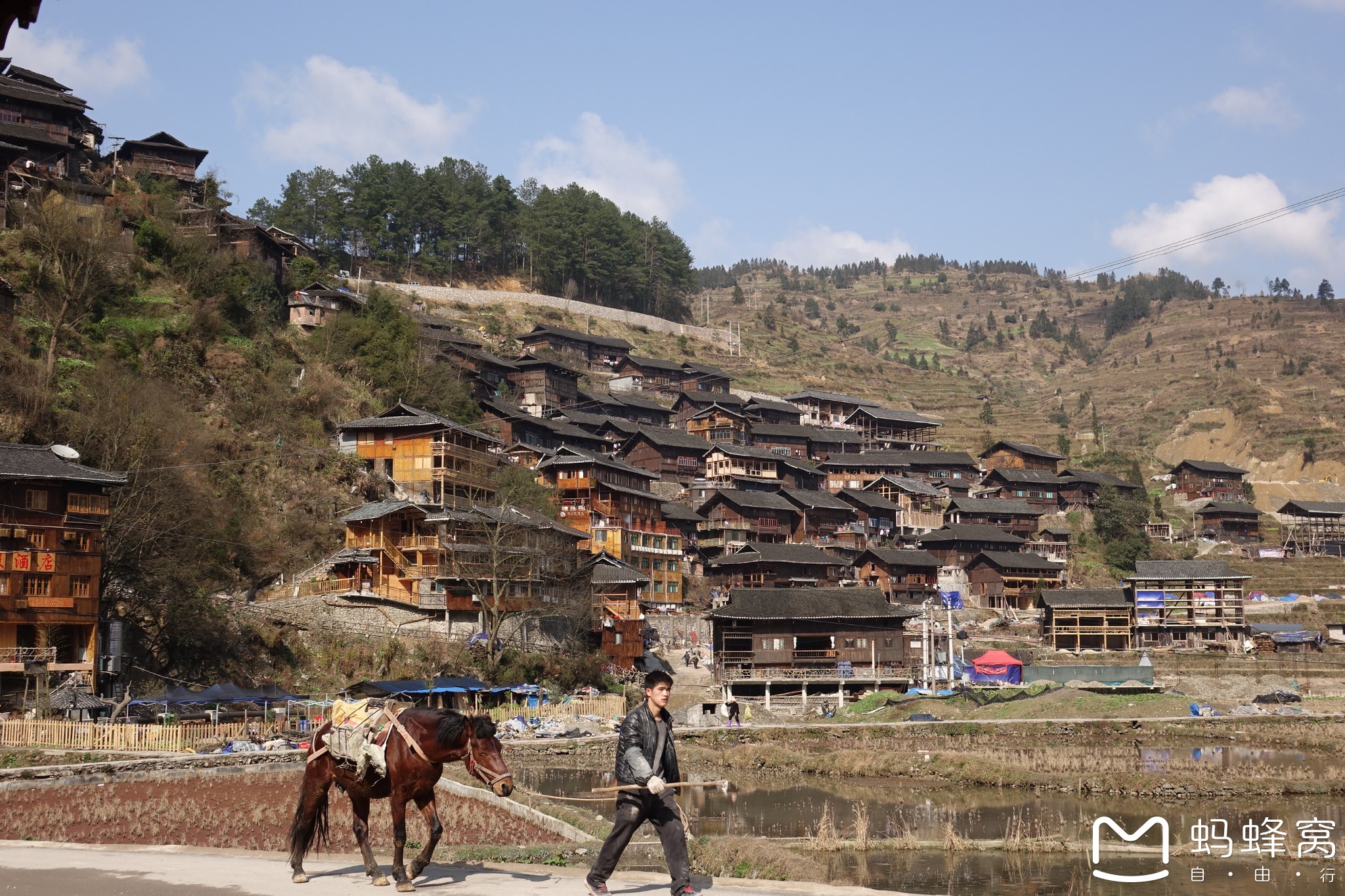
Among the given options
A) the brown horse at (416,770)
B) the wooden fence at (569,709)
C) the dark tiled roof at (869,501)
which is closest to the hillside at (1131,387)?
the dark tiled roof at (869,501)

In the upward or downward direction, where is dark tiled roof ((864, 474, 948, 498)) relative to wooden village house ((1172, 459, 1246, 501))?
downward

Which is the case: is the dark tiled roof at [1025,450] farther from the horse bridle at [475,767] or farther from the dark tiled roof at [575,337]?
the horse bridle at [475,767]

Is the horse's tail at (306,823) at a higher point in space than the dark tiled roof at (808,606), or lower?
lower

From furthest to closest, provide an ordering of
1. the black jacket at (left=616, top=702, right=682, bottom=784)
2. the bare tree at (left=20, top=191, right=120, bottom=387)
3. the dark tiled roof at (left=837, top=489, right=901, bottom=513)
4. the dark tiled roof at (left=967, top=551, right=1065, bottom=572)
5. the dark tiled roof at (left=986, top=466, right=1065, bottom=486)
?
the dark tiled roof at (left=986, top=466, right=1065, bottom=486) < the dark tiled roof at (left=837, top=489, right=901, bottom=513) < the dark tiled roof at (left=967, top=551, right=1065, bottom=572) < the bare tree at (left=20, top=191, right=120, bottom=387) < the black jacket at (left=616, top=702, right=682, bottom=784)

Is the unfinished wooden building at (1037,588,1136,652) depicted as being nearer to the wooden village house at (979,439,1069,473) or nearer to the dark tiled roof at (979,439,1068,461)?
the wooden village house at (979,439,1069,473)

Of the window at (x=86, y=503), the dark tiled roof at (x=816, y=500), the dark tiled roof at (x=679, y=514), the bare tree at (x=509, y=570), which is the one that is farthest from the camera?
the dark tiled roof at (x=816, y=500)

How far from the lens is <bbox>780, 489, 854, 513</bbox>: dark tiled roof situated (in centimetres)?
8725

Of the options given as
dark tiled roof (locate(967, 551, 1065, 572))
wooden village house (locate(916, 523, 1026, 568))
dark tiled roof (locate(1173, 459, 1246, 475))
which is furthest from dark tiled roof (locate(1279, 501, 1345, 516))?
wooden village house (locate(916, 523, 1026, 568))

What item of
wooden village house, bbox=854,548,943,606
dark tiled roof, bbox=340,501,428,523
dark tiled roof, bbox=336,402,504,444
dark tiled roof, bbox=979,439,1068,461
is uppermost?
dark tiled roof, bbox=979,439,1068,461

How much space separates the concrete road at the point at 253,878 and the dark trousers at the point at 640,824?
1.48 feet

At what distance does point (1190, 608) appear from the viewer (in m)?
75.4

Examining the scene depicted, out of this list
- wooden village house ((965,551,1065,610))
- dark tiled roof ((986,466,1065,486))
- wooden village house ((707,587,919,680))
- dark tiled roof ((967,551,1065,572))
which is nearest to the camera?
wooden village house ((707,587,919,680))

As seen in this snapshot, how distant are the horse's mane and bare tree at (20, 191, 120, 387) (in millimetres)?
47326

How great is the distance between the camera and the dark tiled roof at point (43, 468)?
3812cm
